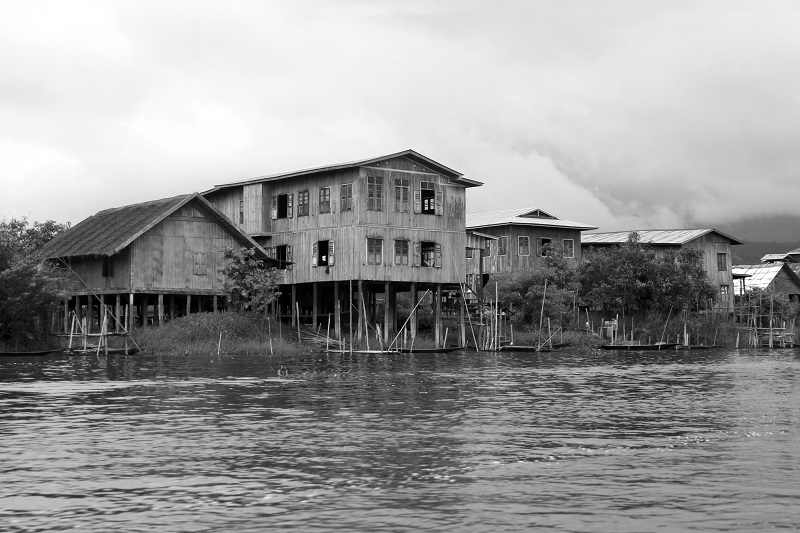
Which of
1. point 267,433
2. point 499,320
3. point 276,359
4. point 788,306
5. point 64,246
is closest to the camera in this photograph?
point 267,433

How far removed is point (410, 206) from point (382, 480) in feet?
144

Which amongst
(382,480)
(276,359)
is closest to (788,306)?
(276,359)

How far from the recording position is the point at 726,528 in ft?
45.1

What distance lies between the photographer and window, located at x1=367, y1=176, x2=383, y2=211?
5881 cm

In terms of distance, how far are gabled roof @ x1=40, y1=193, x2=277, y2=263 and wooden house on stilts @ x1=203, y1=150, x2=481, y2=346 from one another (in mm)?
3513

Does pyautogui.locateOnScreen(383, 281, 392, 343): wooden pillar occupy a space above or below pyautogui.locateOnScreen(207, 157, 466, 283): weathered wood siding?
below

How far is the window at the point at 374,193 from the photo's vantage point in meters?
58.8

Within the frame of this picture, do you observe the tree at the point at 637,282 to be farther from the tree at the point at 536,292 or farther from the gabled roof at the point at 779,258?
the gabled roof at the point at 779,258

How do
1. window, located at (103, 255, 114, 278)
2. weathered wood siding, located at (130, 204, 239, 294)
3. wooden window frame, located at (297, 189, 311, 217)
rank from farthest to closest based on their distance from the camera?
wooden window frame, located at (297, 189, 311, 217) < window, located at (103, 255, 114, 278) < weathered wood siding, located at (130, 204, 239, 294)

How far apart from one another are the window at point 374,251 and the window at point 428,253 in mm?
3089

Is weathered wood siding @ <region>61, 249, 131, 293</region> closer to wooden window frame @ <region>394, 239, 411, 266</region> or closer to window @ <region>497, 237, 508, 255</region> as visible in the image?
wooden window frame @ <region>394, 239, 411, 266</region>

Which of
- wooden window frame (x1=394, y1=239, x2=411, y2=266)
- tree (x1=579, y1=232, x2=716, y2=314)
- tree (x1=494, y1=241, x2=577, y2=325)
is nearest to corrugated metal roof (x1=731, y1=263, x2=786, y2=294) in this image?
tree (x1=579, y1=232, x2=716, y2=314)

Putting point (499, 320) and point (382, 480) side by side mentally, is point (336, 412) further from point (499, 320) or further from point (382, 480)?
point (499, 320)

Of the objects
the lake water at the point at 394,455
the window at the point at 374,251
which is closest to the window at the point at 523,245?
the window at the point at 374,251
